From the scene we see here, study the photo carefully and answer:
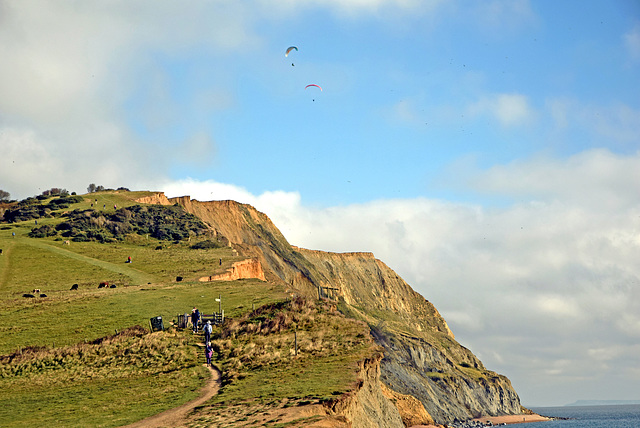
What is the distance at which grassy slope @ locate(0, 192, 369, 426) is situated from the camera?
3494 cm

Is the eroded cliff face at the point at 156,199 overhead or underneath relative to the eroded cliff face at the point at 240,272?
overhead

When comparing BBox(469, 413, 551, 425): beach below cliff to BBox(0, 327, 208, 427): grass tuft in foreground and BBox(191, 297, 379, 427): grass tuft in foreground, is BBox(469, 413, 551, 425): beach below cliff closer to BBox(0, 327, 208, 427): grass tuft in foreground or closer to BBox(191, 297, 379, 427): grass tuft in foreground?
BBox(191, 297, 379, 427): grass tuft in foreground

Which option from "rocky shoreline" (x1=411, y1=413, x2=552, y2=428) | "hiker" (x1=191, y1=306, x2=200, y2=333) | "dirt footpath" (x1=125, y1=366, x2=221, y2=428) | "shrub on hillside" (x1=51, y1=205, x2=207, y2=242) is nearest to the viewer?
"dirt footpath" (x1=125, y1=366, x2=221, y2=428)

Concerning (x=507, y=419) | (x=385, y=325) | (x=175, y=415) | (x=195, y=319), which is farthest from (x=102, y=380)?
(x=507, y=419)

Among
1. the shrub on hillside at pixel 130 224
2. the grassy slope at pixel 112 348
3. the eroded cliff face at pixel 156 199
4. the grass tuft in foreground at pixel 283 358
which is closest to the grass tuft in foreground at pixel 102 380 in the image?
the grassy slope at pixel 112 348

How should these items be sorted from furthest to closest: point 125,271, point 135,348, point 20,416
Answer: point 125,271 < point 135,348 < point 20,416

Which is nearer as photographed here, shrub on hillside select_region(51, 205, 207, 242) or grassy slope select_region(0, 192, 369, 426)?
grassy slope select_region(0, 192, 369, 426)

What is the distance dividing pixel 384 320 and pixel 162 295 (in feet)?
407

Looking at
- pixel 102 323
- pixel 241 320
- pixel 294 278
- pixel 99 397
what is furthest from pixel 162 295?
pixel 294 278

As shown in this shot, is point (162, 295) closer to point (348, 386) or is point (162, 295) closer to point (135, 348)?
point (135, 348)

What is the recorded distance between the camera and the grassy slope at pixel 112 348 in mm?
34938

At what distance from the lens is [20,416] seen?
1340 inches

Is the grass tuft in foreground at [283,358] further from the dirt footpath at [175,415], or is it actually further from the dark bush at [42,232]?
the dark bush at [42,232]

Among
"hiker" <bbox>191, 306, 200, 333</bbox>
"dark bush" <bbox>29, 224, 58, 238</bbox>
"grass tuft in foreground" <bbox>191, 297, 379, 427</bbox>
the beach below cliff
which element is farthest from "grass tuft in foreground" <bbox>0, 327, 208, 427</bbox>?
the beach below cliff
